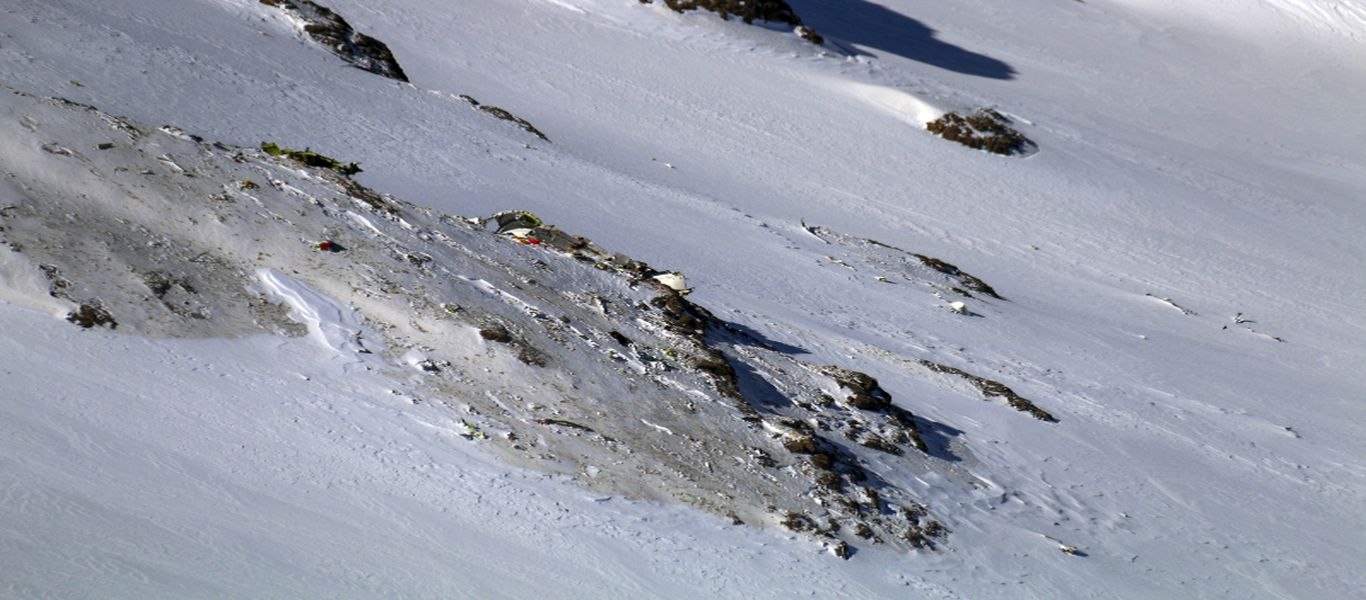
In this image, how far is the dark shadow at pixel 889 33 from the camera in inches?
1146

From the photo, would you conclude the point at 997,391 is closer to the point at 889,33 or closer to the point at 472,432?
the point at 472,432

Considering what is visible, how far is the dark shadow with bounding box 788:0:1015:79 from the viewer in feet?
95.5

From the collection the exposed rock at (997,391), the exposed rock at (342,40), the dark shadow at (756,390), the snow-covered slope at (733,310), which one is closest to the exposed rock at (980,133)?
the snow-covered slope at (733,310)

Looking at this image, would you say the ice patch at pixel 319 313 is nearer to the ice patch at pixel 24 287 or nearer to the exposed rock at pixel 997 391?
the ice patch at pixel 24 287

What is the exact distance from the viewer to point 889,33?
3083 cm

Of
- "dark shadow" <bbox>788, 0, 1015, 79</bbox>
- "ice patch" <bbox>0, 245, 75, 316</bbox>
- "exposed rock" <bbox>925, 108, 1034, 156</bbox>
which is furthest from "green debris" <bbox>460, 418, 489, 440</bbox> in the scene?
"dark shadow" <bbox>788, 0, 1015, 79</bbox>

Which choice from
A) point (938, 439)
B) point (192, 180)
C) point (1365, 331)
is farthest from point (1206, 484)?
point (1365, 331)

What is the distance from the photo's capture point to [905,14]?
108 ft

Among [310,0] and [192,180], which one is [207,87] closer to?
[192,180]

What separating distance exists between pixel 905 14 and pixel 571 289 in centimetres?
2545

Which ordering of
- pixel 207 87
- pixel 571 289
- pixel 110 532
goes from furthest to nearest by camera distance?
1. pixel 207 87
2. pixel 571 289
3. pixel 110 532

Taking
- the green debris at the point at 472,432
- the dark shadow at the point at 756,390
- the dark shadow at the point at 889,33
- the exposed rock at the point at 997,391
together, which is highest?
the green debris at the point at 472,432

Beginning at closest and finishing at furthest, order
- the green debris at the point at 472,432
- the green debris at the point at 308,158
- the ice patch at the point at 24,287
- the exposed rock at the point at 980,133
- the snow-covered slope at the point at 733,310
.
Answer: the snow-covered slope at the point at 733,310, the ice patch at the point at 24,287, the green debris at the point at 472,432, the green debris at the point at 308,158, the exposed rock at the point at 980,133

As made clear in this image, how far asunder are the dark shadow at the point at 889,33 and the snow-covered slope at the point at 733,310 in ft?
1.01
